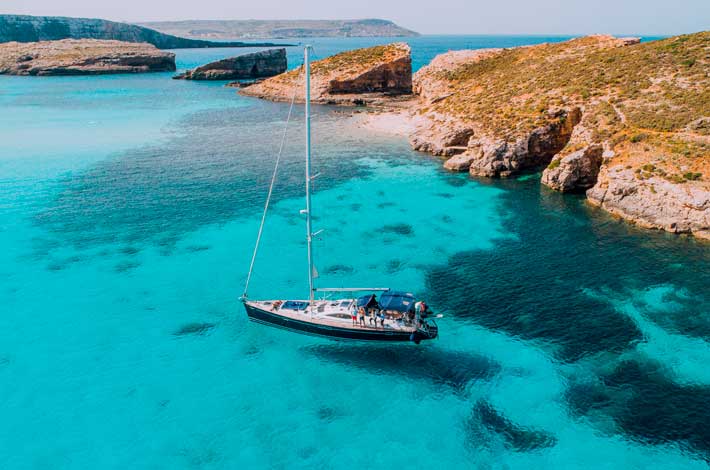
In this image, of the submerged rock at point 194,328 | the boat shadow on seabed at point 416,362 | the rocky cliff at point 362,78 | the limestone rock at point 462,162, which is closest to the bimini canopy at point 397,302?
the boat shadow on seabed at point 416,362

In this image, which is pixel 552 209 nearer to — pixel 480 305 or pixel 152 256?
pixel 480 305

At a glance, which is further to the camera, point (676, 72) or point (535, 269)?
point (676, 72)

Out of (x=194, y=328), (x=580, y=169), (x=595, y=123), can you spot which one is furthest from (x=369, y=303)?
(x=595, y=123)

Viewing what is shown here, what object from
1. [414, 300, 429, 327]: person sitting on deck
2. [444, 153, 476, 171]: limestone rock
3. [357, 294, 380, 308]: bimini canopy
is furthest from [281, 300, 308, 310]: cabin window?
[444, 153, 476, 171]: limestone rock

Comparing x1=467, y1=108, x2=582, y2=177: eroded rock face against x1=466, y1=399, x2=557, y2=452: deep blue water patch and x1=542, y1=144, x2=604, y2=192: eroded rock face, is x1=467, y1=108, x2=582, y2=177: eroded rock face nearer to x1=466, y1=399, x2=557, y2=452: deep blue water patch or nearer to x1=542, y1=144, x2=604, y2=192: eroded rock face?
x1=542, y1=144, x2=604, y2=192: eroded rock face

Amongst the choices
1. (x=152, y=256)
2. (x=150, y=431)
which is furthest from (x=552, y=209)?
(x=150, y=431)
